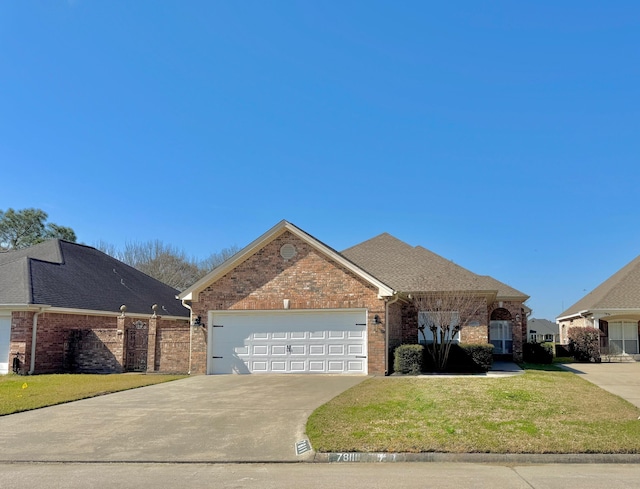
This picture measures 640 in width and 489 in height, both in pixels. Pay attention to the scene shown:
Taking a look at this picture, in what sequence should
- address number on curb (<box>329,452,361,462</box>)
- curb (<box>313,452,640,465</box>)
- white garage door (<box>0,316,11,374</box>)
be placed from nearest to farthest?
curb (<box>313,452,640,465</box>)
address number on curb (<box>329,452,361,462</box>)
white garage door (<box>0,316,11,374</box>)

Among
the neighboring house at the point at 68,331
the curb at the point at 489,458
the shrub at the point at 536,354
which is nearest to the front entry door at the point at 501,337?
the shrub at the point at 536,354

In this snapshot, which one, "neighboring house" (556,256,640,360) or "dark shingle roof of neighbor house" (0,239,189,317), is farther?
"neighboring house" (556,256,640,360)

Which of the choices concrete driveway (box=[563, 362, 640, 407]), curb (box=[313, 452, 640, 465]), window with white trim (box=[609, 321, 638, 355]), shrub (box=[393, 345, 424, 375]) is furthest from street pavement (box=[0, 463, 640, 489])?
window with white trim (box=[609, 321, 638, 355])

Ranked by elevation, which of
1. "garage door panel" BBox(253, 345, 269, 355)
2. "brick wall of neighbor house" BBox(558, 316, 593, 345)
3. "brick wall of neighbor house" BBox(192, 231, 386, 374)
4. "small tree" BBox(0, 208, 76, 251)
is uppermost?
"small tree" BBox(0, 208, 76, 251)

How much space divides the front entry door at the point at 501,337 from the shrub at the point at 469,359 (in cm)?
745

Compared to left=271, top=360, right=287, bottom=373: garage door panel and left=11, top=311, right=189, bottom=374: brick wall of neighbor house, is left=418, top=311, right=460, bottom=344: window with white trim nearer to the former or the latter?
left=271, top=360, right=287, bottom=373: garage door panel

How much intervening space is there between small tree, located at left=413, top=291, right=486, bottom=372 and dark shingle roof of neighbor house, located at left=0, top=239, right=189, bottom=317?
1412 centimetres

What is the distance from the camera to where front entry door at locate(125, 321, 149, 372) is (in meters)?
20.9

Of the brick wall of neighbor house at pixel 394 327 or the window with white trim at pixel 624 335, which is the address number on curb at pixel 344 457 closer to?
the brick wall of neighbor house at pixel 394 327

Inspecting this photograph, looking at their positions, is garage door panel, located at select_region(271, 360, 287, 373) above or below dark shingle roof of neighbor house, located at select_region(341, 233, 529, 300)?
below

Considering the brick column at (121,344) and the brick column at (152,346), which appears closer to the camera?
the brick column at (152,346)

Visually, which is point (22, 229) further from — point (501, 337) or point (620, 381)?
point (620, 381)

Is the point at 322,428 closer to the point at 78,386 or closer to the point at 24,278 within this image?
the point at 78,386

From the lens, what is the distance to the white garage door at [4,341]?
789 inches
